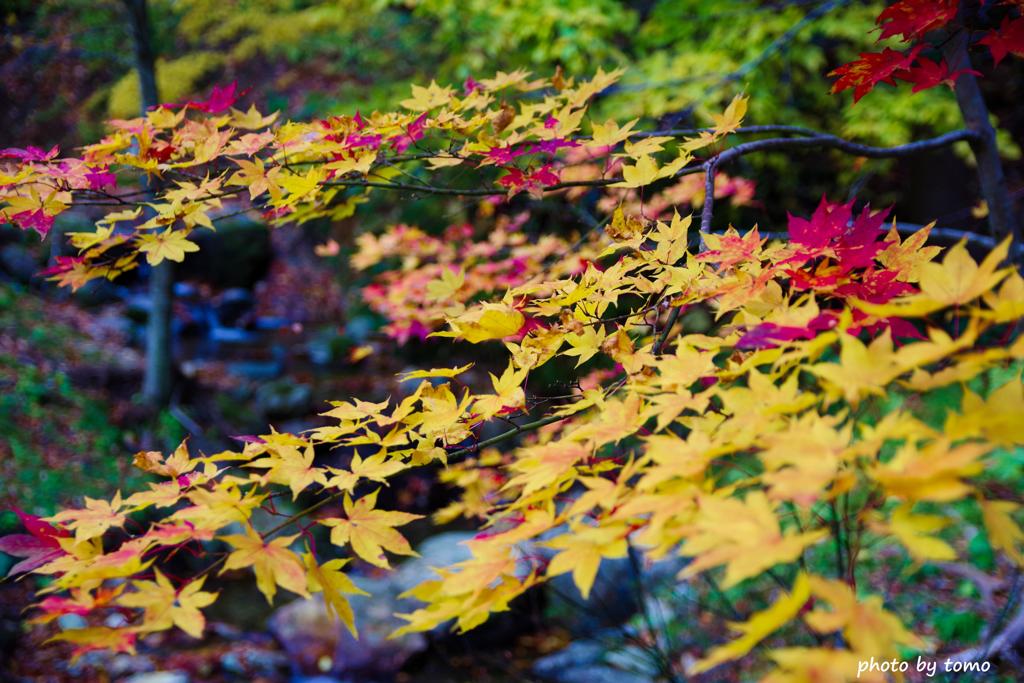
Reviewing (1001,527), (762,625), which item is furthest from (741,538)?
(1001,527)

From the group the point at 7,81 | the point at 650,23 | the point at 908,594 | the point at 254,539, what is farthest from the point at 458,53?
the point at 7,81

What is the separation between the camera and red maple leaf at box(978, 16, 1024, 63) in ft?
4.61

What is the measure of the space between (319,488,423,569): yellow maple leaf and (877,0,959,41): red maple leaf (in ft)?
4.58

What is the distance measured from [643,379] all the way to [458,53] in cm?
522

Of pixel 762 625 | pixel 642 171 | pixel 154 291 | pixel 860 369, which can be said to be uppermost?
pixel 642 171

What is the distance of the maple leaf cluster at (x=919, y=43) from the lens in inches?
54.8

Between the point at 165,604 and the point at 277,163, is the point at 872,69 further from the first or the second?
the point at 165,604

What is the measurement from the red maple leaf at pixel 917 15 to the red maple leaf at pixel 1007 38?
0.38ft

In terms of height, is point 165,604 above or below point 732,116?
below

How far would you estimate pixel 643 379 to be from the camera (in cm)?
110

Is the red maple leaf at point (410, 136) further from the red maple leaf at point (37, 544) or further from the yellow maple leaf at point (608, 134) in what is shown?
the red maple leaf at point (37, 544)

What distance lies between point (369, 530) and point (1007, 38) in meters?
1.66

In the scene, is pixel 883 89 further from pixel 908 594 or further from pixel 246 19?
pixel 246 19

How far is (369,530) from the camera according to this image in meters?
1.08
